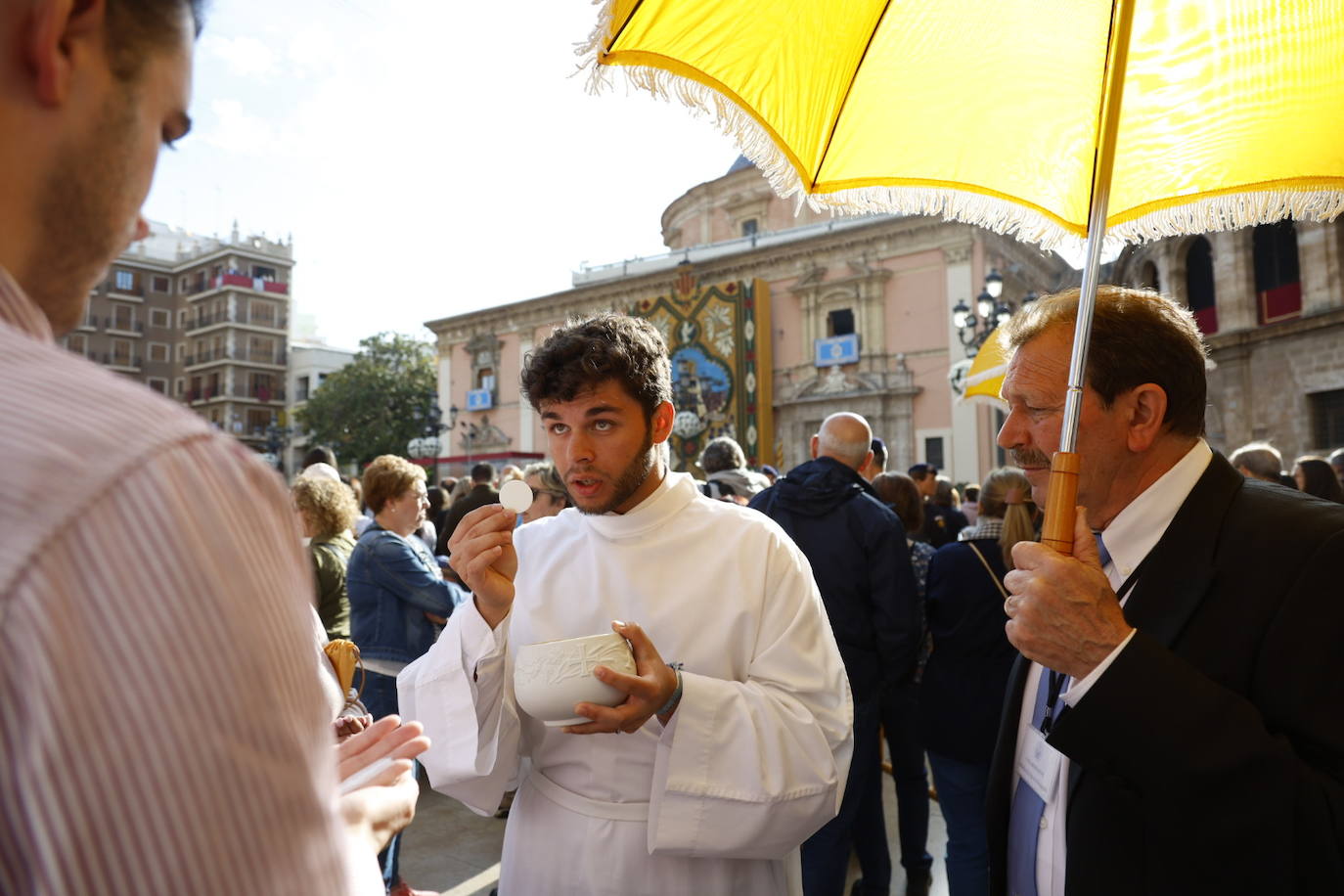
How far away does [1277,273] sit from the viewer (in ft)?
51.9

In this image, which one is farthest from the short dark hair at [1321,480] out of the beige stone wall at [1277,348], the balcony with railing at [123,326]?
the balcony with railing at [123,326]

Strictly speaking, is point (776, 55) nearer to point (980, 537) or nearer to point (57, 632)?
point (57, 632)

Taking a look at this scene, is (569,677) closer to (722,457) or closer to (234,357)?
(722,457)

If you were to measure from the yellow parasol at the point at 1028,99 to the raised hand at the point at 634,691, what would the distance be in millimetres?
1165

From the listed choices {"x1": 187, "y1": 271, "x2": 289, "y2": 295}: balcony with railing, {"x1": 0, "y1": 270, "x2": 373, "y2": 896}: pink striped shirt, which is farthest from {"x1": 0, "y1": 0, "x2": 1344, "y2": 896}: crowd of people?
{"x1": 187, "y1": 271, "x2": 289, "y2": 295}: balcony with railing

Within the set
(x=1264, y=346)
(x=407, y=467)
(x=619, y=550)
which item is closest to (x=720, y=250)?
(x=1264, y=346)

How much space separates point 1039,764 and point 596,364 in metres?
1.34

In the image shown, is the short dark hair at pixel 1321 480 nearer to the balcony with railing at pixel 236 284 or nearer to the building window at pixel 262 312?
the balcony with railing at pixel 236 284

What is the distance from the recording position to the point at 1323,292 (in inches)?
561

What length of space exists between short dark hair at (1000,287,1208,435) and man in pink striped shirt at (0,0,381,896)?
157 cm

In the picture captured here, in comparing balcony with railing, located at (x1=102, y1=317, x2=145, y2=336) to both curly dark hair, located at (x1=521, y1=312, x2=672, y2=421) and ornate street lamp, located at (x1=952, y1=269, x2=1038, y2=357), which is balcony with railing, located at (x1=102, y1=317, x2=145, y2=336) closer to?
ornate street lamp, located at (x1=952, y1=269, x2=1038, y2=357)

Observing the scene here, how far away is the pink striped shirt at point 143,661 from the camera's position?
438 millimetres

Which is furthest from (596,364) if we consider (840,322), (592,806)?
(840,322)

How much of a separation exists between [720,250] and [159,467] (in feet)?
100.0
